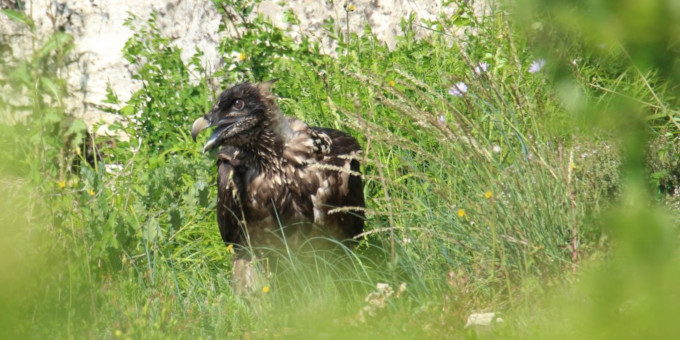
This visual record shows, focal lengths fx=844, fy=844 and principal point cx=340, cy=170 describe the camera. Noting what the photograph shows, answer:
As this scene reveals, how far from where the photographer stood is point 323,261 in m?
4.00

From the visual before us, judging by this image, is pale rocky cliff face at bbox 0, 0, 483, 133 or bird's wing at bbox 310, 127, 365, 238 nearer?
bird's wing at bbox 310, 127, 365, 238

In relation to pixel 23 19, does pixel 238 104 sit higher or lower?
lower

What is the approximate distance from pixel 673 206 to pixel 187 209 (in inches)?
102

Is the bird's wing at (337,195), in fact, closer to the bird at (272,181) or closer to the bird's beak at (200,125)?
the bird at (272,181)

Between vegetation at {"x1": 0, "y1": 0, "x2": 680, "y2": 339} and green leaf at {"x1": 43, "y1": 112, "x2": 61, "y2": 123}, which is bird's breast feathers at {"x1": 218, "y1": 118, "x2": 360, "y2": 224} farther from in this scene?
green leaf at {"x1": 43, "y1": 112, "x2": 61, "y2": 123}

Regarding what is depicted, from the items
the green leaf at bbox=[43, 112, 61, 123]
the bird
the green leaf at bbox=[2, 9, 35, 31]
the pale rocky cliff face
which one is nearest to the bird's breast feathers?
the bird

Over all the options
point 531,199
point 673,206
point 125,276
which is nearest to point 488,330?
point 531,199

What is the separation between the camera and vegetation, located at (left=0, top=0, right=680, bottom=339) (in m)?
0.81

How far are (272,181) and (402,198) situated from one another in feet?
2.35

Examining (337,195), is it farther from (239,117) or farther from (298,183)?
(239,117)

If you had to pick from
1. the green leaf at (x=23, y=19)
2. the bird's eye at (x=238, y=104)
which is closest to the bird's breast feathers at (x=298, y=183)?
the bird's eye at (x=238, y=104)

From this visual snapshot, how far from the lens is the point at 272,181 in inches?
166

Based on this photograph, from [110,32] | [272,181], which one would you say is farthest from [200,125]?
[110,32]

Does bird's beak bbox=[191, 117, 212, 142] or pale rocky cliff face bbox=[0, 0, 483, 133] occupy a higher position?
pale rocky cliff face bbox=[0, 0, 483, 133]
